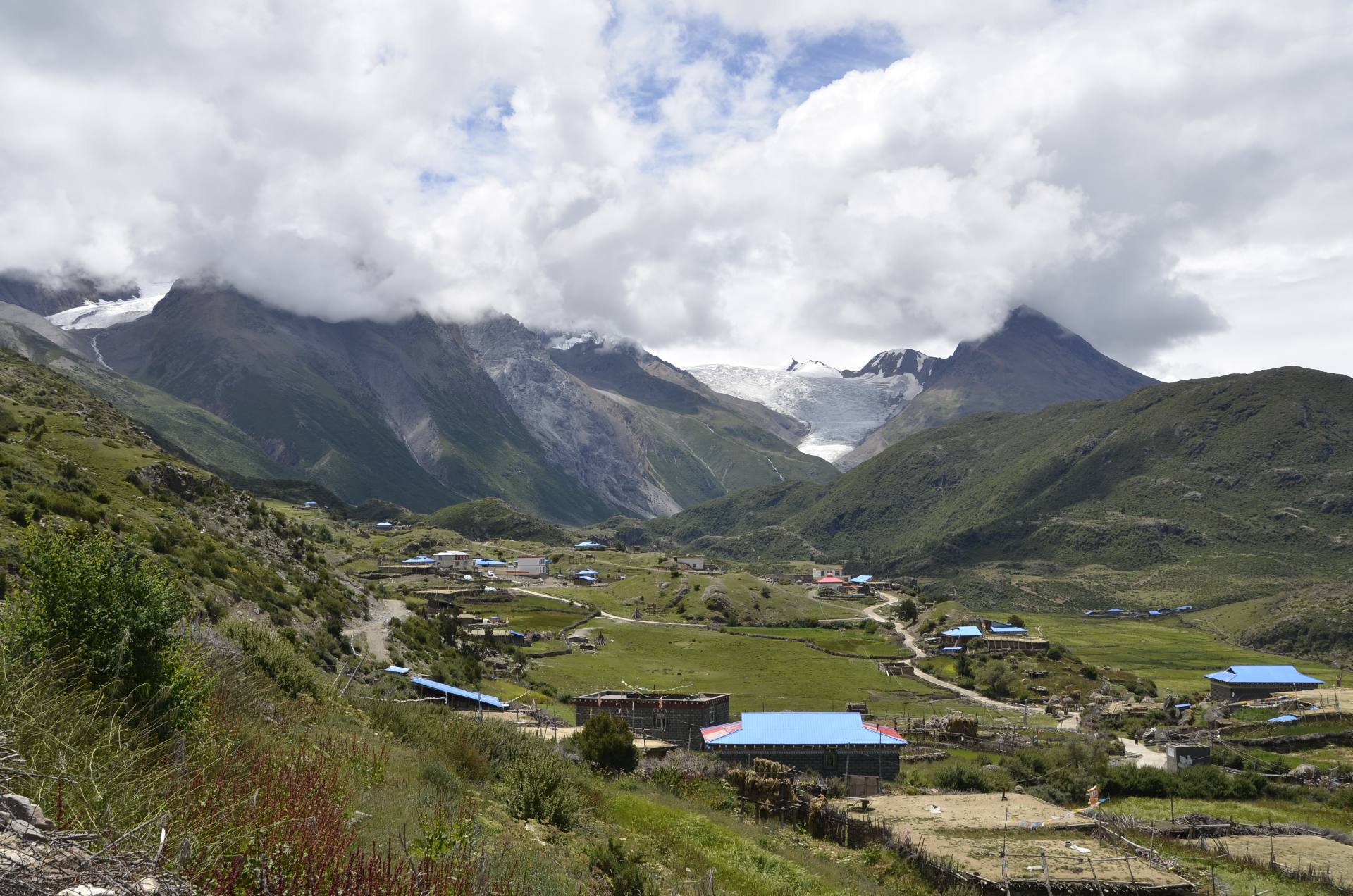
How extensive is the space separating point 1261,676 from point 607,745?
58874mm

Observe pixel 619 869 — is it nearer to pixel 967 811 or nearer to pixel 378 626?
pixel 967 811

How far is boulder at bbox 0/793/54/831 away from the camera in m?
5.88

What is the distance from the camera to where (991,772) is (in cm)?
3819

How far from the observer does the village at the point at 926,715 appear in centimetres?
2600

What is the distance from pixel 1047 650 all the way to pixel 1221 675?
20.9 m

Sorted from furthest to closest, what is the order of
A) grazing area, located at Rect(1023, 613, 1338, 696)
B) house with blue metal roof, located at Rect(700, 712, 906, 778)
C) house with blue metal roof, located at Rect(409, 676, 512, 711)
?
grazing area, located at Rect(1023, 613, 1338, 696), house with blue metal roof, located at Rect(409, 676, 512, 711), house with blue metal roof, located at Rect(700, 712, 906, 778)

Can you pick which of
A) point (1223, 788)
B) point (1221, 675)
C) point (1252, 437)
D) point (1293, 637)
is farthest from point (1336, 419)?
point (1223, 788)

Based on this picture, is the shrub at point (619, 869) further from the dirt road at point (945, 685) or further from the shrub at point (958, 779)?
the dirt road at point (945, 685)

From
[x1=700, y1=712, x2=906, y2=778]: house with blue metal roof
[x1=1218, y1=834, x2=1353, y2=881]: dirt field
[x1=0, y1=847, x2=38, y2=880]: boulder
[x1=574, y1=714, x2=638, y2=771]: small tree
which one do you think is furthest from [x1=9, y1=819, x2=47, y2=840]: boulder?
[x1=700, y1=712, x2=906, y2=778]: house with blue metal roof

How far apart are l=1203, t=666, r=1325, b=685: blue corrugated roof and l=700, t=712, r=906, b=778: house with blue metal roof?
140ft

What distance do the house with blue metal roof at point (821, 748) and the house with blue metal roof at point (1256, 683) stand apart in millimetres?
41660

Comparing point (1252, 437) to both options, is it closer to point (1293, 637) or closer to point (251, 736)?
point (1293, 637)

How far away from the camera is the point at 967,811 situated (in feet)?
96.0

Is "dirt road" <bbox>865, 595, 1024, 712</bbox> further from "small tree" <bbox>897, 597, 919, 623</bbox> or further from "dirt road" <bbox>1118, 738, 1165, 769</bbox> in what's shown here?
"dirt road" <bbox>1118, 738, 1165, 769</bbox>
